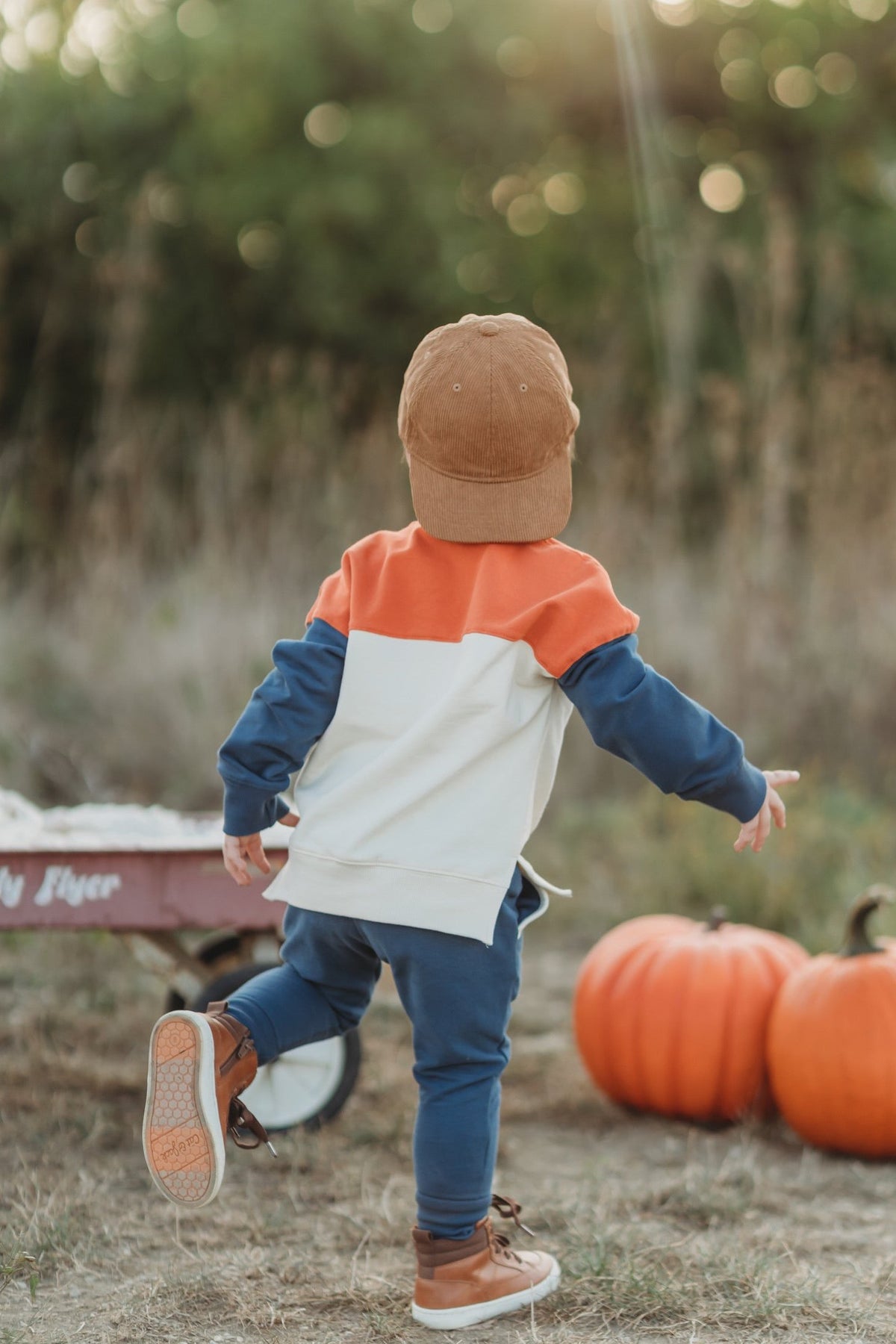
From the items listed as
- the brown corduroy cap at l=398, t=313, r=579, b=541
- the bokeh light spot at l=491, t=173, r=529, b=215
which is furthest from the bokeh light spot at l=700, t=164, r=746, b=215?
the brown corduroy cap at l=398, t=313, r=579, b=541

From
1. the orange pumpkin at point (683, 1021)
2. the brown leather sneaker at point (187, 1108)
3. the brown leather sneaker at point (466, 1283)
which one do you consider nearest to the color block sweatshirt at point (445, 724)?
the brown leather sneaker at point (187, 1108)

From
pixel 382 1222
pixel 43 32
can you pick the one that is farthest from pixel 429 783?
pixel 43 32

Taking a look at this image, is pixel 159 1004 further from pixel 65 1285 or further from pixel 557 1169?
pixel 65 1285

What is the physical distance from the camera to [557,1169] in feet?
9.50

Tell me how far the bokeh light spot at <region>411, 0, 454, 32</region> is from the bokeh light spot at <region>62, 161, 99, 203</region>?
3150 mm

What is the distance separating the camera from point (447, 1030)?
2049 millimetres

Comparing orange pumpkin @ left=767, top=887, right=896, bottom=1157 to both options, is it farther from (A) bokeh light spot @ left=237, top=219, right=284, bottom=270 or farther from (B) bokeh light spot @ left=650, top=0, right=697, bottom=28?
(B) bokeh light spot @ left=650, top=0, right=697, bottom=28

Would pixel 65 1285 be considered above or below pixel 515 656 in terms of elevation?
below

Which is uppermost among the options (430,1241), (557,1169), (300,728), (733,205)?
(733,205)

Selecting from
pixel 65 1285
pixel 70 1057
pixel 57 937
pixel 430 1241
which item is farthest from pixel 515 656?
pixel 57 937

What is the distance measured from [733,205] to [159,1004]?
10.7 meters

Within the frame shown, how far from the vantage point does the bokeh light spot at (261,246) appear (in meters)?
12.0

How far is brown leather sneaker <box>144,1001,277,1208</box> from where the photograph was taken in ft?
6.59

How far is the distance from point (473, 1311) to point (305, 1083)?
37.0 inches
